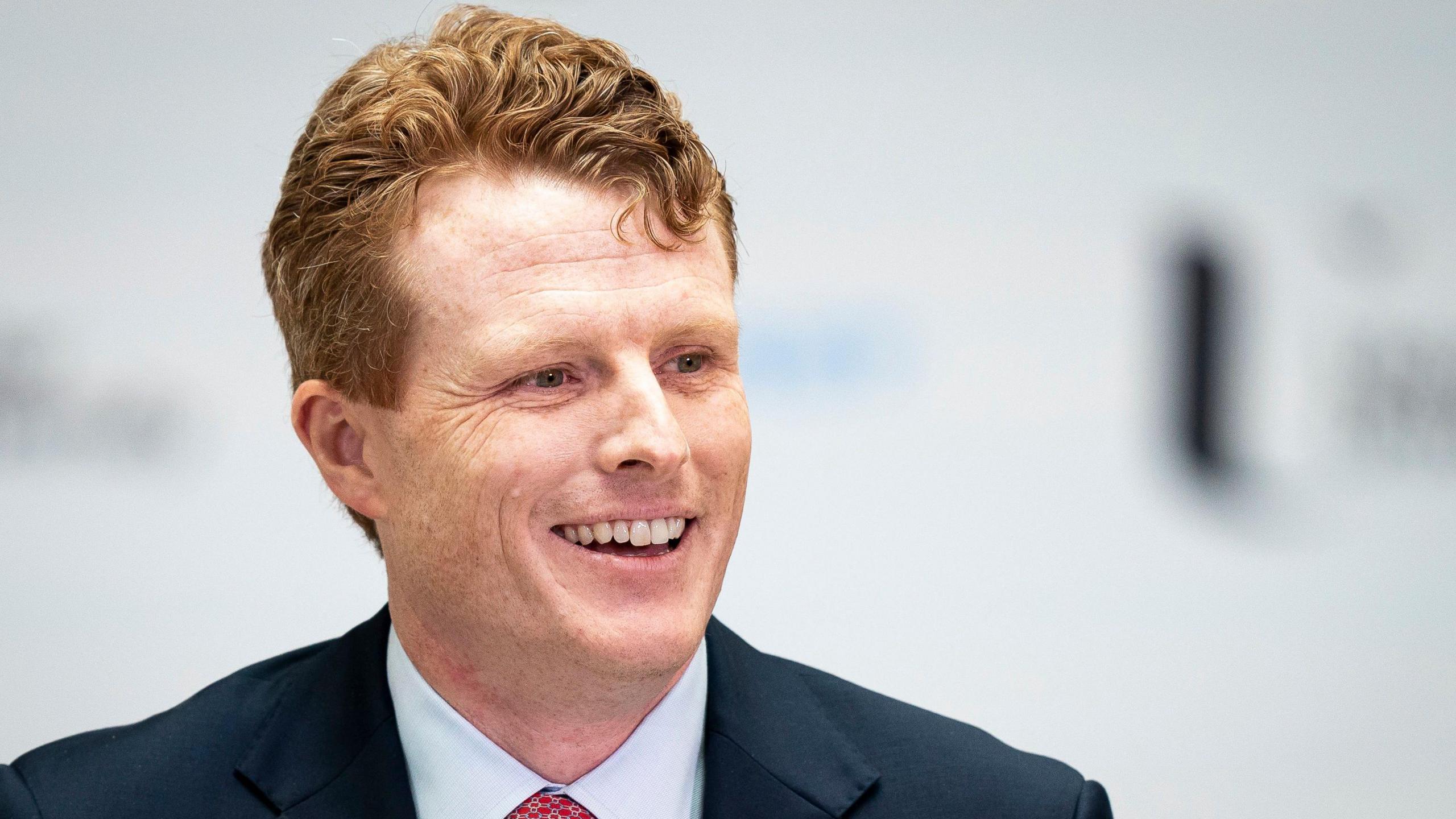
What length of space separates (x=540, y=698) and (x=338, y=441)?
1.24 ft

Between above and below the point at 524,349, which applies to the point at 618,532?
below

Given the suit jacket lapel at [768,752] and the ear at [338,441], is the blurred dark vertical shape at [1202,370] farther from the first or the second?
the ear at [338,441]

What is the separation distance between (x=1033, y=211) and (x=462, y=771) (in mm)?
1932

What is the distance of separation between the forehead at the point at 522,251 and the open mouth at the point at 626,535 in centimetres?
22

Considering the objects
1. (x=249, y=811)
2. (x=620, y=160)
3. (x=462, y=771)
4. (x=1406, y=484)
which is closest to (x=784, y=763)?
(x=462, y=771)

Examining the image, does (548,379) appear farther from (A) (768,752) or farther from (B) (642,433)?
(A) (768,752)

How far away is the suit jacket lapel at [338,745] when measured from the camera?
4.81 ft

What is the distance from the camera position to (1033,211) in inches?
116

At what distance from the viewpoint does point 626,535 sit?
137 cm

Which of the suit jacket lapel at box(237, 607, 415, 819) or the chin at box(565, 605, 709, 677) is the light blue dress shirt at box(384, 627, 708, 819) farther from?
the chin at box(565, 605, 709, 677)

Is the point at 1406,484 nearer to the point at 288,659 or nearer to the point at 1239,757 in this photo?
the point at 1239,757

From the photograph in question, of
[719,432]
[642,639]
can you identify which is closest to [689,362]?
[719,432]

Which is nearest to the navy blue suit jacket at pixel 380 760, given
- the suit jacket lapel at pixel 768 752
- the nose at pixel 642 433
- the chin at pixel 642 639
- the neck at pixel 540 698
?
the suit jacket lapel at pixel 768 752

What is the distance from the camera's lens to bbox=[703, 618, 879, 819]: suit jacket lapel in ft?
4.97
